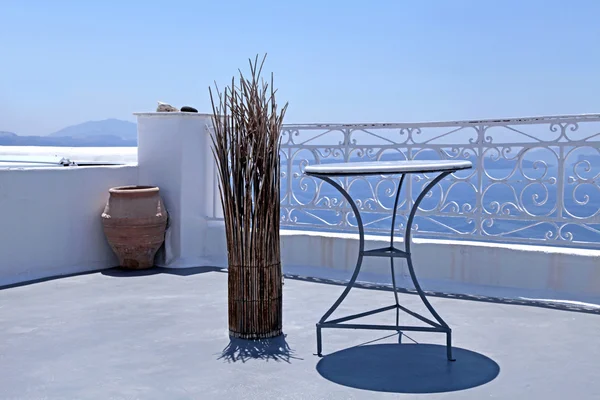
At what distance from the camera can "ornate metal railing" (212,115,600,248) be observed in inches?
172

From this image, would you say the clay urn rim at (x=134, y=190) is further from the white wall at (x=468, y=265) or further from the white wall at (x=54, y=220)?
the white wall at (x=468, y=265)

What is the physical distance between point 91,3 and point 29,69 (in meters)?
7.61

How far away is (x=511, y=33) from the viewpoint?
96.3 feet

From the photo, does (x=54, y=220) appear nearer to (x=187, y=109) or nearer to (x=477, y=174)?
(x=187, y=109)

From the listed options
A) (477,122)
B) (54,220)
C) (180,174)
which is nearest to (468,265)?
(477,122)

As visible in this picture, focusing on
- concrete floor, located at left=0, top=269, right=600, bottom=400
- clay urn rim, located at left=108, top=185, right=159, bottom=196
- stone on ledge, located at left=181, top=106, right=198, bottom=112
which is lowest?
concrete floor, located at left=0, top=269, right=600, bottom=400

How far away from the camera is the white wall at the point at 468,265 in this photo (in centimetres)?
439

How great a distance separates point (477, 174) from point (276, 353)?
2281mm

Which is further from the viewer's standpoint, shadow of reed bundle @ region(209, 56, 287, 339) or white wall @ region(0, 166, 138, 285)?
white wall @ region(0, 166, 138, 285)

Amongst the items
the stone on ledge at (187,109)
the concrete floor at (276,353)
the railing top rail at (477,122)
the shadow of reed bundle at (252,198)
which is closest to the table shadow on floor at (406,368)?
the concrete floor at (276,353)

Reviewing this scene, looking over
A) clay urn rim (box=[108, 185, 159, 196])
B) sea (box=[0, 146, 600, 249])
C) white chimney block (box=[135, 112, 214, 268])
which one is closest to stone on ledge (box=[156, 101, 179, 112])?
white chimney block (box=[135, 112, 214, 268])

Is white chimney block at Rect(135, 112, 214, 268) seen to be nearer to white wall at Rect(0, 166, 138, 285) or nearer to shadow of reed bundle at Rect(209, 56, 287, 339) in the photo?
white wall at Rect(0, 166, 138, 285)

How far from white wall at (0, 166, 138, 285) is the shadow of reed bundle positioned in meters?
2.37

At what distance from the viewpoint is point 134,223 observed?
5328mm
